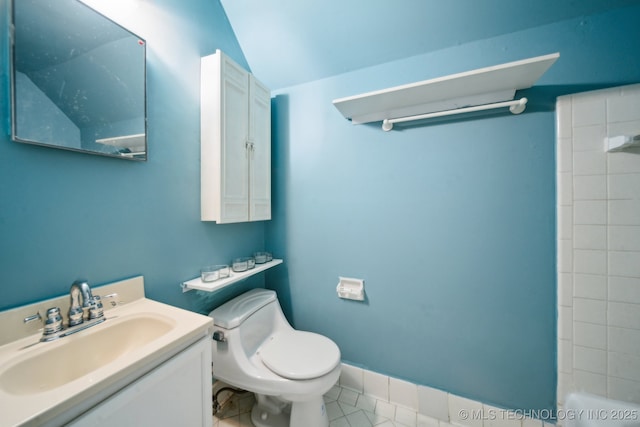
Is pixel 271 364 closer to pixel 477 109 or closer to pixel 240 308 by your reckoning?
pixel 240 308

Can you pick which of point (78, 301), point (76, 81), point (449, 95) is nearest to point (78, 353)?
point (78, 301)

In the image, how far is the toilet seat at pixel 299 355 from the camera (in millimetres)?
1105

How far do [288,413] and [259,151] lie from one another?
158 cm

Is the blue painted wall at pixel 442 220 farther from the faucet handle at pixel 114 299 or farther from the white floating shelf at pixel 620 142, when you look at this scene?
the faucet handle at pixel 114 299

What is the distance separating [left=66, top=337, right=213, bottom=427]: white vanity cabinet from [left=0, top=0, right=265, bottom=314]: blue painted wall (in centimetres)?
49

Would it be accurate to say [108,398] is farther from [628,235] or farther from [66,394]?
[628,235]

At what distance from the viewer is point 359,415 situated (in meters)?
1.36

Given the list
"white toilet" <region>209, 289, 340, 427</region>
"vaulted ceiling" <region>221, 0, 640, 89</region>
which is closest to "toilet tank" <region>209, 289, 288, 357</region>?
"white toilet" <region>209, 289, 340, 427</region>

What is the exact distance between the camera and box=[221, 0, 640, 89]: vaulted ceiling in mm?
1108

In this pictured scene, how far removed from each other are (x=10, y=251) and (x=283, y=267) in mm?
1284

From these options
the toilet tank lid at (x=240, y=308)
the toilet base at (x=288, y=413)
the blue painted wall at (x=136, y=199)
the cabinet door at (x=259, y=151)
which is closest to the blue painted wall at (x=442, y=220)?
the cabinet door at (x=259, y=151)

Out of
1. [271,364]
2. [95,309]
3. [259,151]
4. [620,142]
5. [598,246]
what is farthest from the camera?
[259,151]

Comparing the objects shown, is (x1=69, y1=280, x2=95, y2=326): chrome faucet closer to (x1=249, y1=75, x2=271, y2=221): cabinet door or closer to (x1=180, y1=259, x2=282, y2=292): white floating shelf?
(x1=180, y1=259, x2=282, y2=292): white floating shelf

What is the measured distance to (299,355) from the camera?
1234mm
